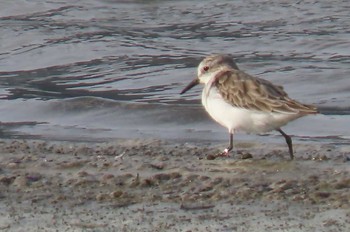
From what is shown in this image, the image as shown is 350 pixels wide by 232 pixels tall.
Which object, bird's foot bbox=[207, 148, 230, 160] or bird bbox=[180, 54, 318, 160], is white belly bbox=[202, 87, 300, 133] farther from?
bird's foot bbox=[207, 148, 230, 160]

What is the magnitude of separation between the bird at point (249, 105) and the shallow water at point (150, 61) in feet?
3.52

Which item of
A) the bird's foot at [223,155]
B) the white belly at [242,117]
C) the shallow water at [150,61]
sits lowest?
the shallow water at [150,61]

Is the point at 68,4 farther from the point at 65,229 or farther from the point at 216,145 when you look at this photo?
the point at 65,229

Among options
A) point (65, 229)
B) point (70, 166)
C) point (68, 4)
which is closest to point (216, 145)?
point (70, 166)

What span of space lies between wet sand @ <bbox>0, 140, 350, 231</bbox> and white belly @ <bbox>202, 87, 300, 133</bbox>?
19 cm

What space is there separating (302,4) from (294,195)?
7.75 metres

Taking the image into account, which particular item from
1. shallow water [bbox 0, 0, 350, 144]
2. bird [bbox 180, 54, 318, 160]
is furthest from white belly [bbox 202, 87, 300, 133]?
shallow water [bbox 0, 0, 350, 144]

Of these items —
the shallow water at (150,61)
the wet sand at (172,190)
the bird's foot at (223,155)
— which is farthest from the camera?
the shallow water at (150,61)

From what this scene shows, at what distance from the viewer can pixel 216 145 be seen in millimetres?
7191

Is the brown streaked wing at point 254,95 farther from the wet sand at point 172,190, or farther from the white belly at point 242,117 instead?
the wet sand at point 172,190

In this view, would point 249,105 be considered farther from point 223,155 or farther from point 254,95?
point 223,155

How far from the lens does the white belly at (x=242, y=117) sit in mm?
6211

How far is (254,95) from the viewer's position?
6324 millimetres

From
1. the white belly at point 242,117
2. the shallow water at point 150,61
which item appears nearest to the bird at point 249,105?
the white belly at point 242,117
